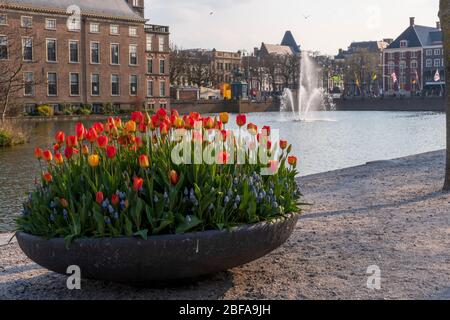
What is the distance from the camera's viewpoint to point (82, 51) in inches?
2119

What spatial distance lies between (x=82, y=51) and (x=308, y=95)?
117ft

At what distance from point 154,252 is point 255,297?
82 cm

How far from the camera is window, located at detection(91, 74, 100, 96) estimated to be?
180 ft

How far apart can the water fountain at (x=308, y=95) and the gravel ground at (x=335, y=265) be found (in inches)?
2209

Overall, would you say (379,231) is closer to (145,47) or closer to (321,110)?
(145,47)

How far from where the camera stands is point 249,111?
271ft

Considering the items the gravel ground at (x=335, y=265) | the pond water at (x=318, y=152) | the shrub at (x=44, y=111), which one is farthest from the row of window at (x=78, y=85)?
the gravel ground at (x=335, y=265)

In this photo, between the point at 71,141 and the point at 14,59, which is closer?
the point at 71,141

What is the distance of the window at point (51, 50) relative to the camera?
5163 cm

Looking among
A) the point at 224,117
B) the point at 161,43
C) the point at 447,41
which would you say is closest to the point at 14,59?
the point at 161,43

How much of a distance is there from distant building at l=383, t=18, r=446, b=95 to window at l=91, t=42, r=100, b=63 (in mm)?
51547

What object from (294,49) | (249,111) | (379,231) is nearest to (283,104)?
(249,111)

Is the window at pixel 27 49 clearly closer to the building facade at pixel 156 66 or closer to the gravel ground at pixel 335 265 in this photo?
the building facade at pixel 156 66

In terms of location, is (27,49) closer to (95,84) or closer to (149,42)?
(95,84)
